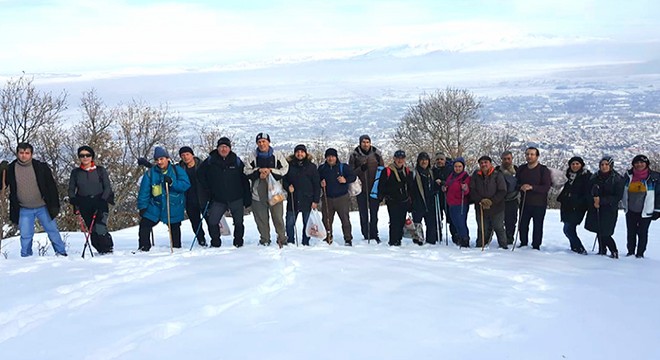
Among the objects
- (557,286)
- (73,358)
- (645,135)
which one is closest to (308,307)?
(73,358)

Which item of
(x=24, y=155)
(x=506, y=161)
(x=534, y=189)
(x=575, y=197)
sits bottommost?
(x=575, y=197)

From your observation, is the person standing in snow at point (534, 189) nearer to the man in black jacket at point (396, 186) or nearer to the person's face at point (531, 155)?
the person's face at point (531, 155)

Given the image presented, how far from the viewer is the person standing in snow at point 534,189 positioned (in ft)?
28.5

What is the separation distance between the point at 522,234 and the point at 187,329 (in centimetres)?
679

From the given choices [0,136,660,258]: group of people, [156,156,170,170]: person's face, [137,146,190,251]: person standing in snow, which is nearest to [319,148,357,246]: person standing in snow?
[0,136,660,258]: group of people

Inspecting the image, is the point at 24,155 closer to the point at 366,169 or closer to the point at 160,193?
the point at 160,193

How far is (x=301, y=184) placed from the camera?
8719 millimetres

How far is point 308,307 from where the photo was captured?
191 inches

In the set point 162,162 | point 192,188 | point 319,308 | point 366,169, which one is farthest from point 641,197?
point 162,162

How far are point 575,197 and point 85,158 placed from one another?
25.9 ft

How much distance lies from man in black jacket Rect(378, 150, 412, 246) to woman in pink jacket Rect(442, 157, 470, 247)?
2.44 feet

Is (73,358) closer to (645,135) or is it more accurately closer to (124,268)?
(124,268)

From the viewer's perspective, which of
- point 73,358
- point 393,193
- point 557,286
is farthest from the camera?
point 393,193

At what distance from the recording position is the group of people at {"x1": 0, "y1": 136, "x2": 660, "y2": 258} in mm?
7715
